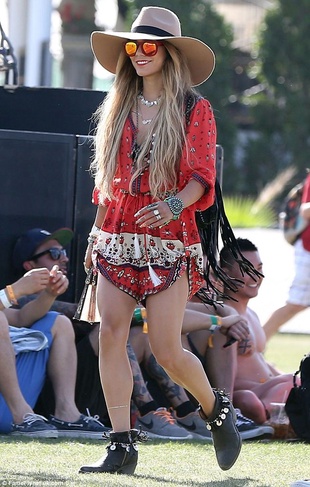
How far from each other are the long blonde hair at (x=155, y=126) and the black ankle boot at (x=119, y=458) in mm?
1043

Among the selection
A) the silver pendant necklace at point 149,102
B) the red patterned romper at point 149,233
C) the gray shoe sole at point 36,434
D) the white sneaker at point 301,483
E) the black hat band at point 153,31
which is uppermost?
the black hat band at point 153,31

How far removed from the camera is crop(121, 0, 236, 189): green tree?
29.3m

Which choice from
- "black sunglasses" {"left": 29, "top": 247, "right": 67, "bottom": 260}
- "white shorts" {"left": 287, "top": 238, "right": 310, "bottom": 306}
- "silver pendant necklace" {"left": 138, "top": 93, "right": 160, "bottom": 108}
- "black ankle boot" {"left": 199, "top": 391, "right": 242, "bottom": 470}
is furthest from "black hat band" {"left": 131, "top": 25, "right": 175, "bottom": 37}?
"white shorts" {"left": 287, "top": 238, "right": 310, "bottom": 306}

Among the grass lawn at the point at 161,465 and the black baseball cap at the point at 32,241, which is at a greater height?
the black baseball cap at the point at 32,241

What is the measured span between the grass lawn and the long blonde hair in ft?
3.94

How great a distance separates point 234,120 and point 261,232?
13287mm

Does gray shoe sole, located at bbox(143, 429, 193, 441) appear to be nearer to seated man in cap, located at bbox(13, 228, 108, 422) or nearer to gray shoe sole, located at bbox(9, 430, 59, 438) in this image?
seated man in cap, located at bbox(13, 228, 108, 422)

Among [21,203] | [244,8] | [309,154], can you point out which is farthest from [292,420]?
[244,8]

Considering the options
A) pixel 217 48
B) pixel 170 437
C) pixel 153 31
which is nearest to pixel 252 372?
pixel 170 437

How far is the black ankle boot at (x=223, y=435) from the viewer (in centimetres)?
534

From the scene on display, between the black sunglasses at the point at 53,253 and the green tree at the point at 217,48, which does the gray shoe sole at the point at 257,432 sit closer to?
the black sunglasses at the point at 53,253

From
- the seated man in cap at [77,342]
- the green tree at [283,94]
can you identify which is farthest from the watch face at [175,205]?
the green tree at [283,94]

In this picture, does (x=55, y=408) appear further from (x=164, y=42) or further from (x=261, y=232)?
(x=261, y=232)

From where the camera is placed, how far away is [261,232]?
1839 cm
